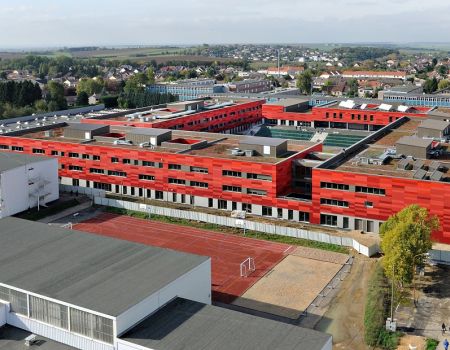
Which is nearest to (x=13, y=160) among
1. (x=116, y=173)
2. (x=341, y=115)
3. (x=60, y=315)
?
(x=116, y=173)

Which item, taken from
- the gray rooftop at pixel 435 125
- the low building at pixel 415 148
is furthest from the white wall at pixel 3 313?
the gray rooftop at pixel 435 125

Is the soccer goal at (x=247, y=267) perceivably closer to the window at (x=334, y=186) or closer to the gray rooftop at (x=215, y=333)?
the window at (x=334, y=186)

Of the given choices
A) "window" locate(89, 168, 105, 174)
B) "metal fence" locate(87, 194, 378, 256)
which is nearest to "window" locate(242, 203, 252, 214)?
"metal fence" locate(87, 194, 378, 256)

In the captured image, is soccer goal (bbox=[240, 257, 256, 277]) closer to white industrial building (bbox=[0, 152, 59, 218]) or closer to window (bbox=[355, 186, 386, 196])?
window (bbox=[355, 186, 386, 196])

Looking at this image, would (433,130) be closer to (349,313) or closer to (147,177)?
(147,177)

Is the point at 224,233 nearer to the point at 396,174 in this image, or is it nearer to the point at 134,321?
the point at 396,174

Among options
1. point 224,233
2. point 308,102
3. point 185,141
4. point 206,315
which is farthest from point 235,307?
point 308,102
